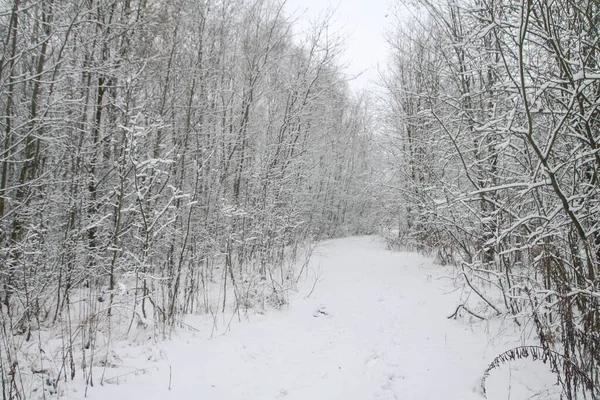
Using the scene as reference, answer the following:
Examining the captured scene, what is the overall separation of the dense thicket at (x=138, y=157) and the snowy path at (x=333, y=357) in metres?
0.73

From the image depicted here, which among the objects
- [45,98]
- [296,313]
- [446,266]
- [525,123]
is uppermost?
[45,98]

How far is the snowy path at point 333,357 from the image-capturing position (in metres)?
2.99

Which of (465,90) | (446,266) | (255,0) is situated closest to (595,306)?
(465,90)

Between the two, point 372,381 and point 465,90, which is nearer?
point 372,381

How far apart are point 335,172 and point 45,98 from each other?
1645cm

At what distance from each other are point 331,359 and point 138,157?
14.2ft

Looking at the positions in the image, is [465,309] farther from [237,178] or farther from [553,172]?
[237,178]

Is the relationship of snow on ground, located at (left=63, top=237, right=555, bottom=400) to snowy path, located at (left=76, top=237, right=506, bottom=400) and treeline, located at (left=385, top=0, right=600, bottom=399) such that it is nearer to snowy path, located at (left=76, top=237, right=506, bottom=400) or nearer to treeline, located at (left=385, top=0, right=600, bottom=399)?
snowy path, located at (left=76, top=237, right=506, bottom=400)

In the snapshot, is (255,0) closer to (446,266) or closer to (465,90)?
(465,90)

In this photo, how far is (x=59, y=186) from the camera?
209 inches

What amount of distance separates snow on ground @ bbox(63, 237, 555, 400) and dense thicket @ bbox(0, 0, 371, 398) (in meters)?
0.59

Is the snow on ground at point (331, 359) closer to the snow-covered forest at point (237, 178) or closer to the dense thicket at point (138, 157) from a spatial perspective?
the snow-covered forest at point (237, 178)

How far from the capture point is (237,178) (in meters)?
8.87

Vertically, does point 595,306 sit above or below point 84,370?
above
